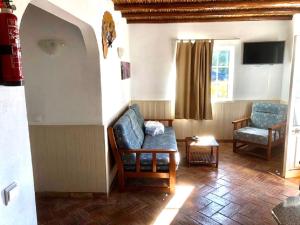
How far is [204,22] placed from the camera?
4445 mm

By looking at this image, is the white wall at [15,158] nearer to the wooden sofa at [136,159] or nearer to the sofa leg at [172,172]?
the wooden sofa at [136,159]

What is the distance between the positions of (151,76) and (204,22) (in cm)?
141

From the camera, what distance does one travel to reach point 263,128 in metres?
4.39

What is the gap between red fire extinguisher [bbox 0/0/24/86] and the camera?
34.7 inches

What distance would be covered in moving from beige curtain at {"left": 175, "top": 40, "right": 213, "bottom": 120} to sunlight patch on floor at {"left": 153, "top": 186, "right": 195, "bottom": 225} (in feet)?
6.32

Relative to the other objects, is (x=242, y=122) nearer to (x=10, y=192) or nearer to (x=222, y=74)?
(x=222, y=74)

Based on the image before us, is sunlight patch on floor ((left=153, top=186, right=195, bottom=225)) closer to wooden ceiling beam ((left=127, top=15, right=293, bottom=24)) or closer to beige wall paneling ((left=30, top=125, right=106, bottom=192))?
beige wall paneling ((left=30, top=125, right=106, bottom=192))

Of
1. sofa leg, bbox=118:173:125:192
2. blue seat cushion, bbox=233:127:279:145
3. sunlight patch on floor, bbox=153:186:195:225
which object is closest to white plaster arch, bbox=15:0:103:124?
sofa leg, bbox=118:173:125:192

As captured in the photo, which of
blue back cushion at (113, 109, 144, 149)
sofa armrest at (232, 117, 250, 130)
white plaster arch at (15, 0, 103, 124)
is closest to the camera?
white plaster arch at (15, 0, 103, 124)

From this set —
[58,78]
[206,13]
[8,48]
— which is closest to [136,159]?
[58,78]

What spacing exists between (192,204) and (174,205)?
0.67 ft

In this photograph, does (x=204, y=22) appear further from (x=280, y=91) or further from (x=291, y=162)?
(x=291, y=162)

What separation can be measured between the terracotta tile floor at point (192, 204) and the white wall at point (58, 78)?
0.96 m

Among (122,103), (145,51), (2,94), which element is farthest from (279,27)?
(2,94)
